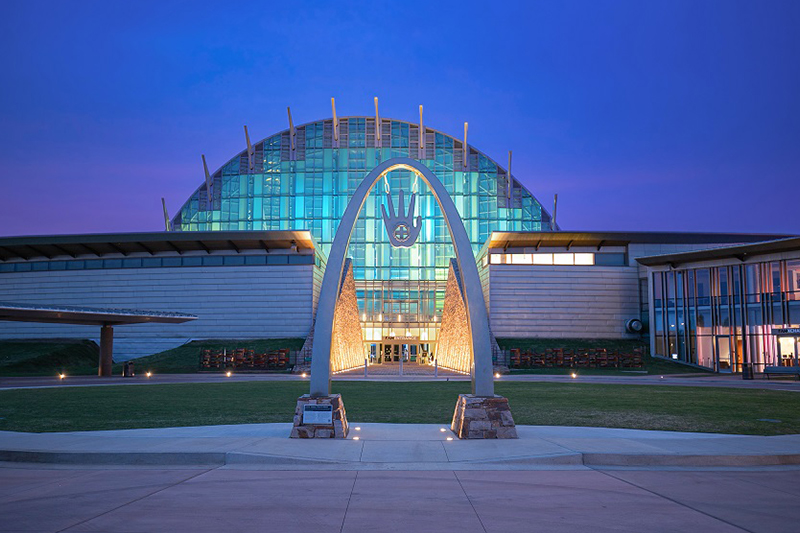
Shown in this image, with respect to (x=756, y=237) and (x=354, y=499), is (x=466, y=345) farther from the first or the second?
(x=756, y=237)

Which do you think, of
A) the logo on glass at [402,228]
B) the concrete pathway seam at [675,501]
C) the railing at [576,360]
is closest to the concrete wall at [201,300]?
the railing at [576,360]

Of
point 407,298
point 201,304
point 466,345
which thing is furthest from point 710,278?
point 201,304

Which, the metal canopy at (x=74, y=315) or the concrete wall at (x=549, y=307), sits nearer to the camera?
the metal canopy at (x=74, y=315)

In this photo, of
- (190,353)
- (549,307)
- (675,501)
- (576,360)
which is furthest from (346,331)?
(675,501)

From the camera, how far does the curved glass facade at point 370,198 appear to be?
291ft

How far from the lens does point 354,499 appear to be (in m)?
9.15

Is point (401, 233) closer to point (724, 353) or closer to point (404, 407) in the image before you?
point (404, 407)

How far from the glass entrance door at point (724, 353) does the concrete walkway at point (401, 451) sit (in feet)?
142

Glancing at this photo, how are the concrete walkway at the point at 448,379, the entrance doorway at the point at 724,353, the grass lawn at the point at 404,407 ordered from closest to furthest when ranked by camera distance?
the grass lawn at the point at 404,407, the concrete walkway at the point at 448,379, the entrance doorway at the point at 724,353

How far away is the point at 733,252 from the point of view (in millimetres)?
53688

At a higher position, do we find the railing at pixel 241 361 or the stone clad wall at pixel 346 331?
the stone clad wall at pixel 346 331

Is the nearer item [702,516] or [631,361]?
[702,516]

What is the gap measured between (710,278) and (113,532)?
57.7m

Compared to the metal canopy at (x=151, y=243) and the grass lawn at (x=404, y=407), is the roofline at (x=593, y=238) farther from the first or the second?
the grass lawn at (x=404, y=407)
